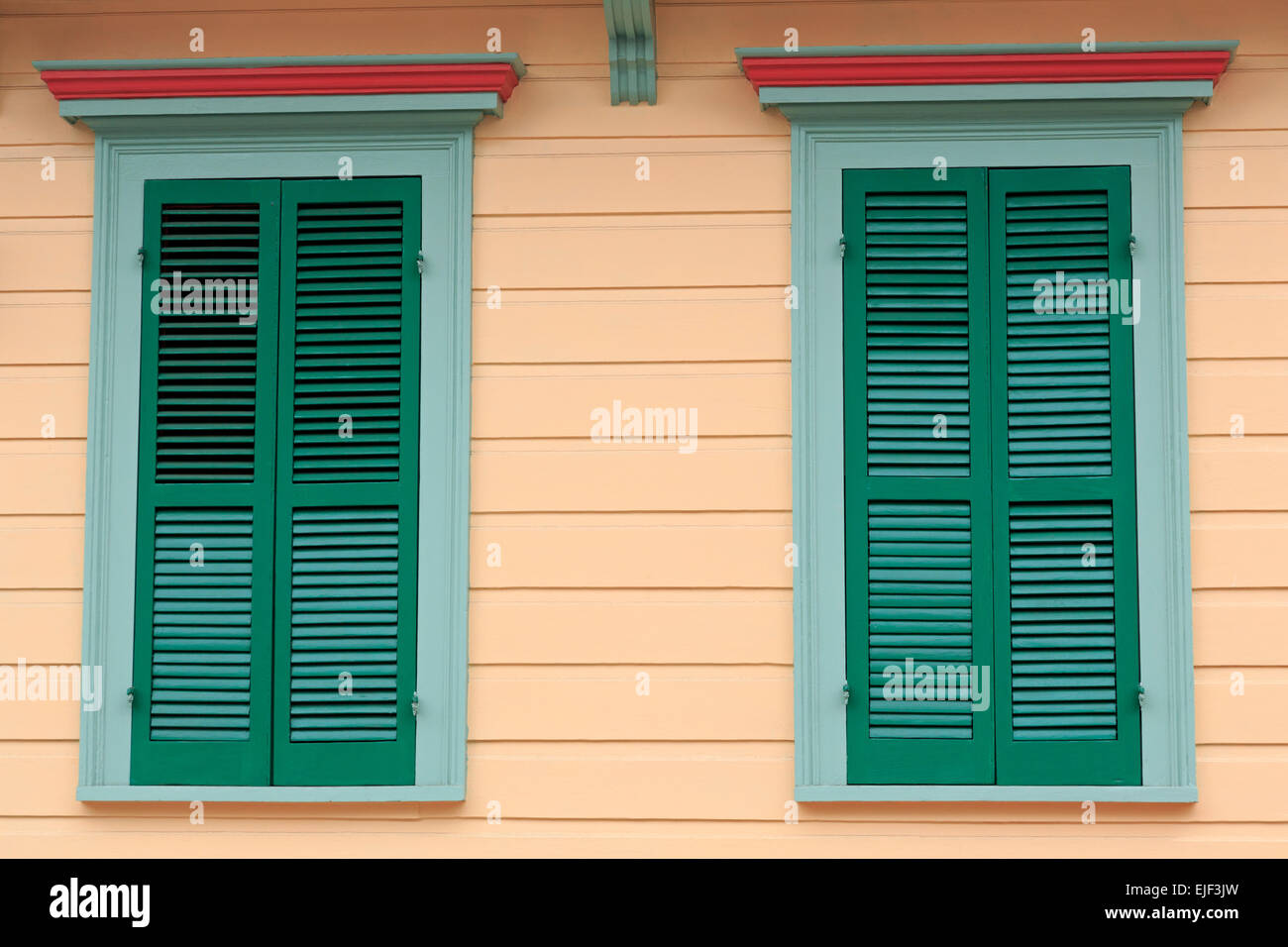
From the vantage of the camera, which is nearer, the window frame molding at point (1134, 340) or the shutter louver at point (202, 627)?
the window frame molding at point (1134, 340)

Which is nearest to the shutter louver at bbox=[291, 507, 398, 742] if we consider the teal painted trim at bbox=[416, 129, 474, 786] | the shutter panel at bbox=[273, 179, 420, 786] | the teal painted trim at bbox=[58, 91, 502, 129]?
the shutter panel at bbox=[273, 179, 420, 786]

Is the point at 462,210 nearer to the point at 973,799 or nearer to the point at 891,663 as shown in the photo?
the point at 891,663

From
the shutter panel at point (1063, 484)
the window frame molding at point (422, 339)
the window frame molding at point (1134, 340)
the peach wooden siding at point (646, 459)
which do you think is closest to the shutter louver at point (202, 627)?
the window frame molding at point (422, 339)

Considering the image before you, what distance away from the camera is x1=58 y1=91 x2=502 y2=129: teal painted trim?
3.93 metres

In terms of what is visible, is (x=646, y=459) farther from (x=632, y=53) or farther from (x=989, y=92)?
(x=989, y=92)

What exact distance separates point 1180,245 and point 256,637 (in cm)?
320

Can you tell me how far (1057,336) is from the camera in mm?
3885

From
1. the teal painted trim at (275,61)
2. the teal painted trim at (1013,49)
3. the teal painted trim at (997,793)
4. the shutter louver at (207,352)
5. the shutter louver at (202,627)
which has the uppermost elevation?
the teal painted trim at (1013,49)

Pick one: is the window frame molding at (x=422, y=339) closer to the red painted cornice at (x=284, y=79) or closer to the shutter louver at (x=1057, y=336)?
the red painted cornice at (x=284, y=79)

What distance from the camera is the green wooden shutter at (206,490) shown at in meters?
3.86

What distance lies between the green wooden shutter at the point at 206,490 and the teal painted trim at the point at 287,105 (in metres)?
0.23

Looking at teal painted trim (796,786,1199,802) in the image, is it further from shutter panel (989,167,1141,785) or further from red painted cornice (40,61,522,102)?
red painted cornice (40,61,522,102)

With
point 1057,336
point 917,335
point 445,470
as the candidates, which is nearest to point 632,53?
point 917,335

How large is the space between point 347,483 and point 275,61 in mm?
1387
